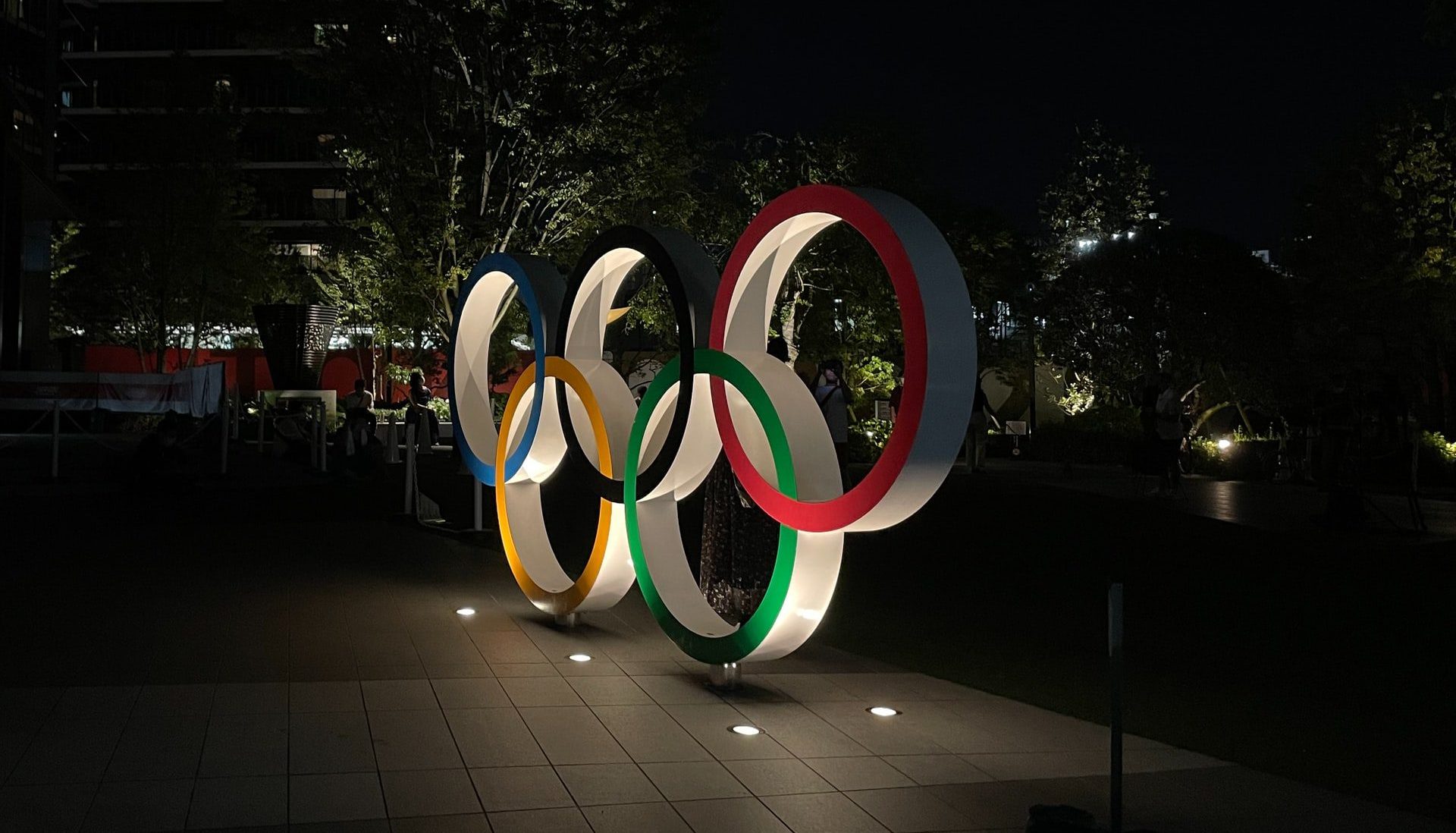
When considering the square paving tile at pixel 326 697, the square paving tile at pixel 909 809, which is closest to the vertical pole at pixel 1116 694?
the square paving tile at pixel 909 809

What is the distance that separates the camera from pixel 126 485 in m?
18.3

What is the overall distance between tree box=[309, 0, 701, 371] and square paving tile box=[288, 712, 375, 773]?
17.2 meters

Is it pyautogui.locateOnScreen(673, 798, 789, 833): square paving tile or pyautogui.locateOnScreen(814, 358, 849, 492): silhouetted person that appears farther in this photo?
pyautogui.locateOnScreen(814, 358, 849, 492): silhouetted person

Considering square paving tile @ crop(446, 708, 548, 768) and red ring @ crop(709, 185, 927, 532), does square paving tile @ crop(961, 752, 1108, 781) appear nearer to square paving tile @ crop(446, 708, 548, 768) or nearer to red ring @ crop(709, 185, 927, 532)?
red ring @ crop(709, 185, 927, 532)

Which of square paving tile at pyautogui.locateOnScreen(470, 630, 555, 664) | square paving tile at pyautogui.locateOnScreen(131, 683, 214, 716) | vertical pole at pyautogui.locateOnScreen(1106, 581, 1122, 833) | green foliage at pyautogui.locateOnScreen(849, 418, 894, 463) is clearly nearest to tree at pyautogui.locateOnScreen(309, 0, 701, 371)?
green foliage at pyautogui.locateOnScreen(849, 418, 894, 463)

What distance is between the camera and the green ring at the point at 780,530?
6297 mm

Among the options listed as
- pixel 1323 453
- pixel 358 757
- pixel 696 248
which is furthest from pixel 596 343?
pixel 1323 453

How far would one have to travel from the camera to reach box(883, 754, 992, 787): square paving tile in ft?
17.1

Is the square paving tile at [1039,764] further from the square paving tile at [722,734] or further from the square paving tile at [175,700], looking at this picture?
the square paving tile at [175,700]

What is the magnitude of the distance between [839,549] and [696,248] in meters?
1.93

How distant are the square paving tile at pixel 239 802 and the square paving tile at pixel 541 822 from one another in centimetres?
73

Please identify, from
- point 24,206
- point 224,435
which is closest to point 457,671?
point 224,435

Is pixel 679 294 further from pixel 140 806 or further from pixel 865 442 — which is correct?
pixel 865 442

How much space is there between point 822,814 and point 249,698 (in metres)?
3.07
